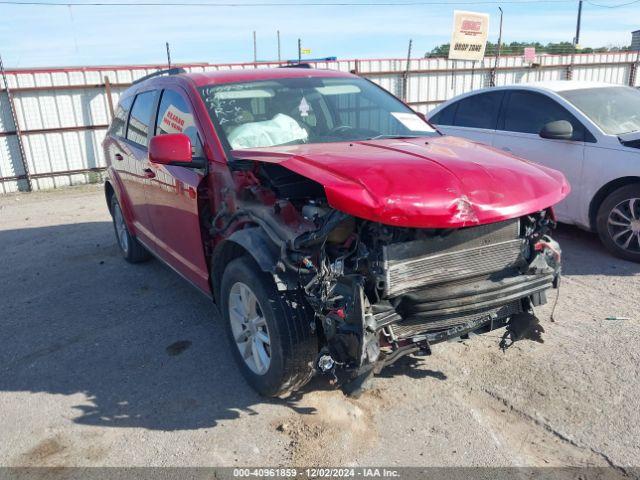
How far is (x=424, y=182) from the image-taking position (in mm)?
2789

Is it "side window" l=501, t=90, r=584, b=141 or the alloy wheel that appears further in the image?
"side window" l=501, t=90, r=584, b=141

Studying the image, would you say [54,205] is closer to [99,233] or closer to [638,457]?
[99,233]

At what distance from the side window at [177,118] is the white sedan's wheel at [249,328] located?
1.07m

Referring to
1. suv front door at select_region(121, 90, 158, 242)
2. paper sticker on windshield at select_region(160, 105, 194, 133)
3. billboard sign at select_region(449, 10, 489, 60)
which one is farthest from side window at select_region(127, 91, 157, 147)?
billboard sign at select_region(449, 10, 489, 60)

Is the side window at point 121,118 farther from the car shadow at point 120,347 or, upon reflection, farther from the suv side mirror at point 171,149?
the suv side mirror at point 171,149

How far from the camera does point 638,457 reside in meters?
2.74

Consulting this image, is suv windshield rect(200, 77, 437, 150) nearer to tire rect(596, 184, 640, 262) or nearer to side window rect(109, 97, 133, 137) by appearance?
side window rect(109, 97, 133, 137)

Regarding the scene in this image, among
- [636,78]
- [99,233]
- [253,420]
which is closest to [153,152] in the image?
[253,420]

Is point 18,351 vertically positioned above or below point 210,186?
below

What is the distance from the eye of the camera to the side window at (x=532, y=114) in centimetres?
595

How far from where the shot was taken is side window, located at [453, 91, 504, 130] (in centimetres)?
680

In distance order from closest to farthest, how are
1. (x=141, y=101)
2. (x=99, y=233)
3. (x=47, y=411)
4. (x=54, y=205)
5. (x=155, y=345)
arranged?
1. (x=47, y=411)
2. (x=155, y=345)
3. (x=141, y=101)
4. (x=99, y=233)
5. (x=54, y=205)

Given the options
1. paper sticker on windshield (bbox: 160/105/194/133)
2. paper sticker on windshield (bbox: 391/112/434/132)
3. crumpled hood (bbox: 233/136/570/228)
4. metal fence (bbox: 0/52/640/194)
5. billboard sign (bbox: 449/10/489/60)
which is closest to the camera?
crumpled hood (bbox: 233/136/570/228)

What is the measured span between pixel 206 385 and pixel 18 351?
1741 mm
